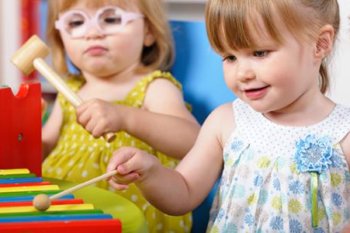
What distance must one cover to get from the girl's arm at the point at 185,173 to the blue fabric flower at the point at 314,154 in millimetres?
121

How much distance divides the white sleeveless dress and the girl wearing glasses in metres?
0.25

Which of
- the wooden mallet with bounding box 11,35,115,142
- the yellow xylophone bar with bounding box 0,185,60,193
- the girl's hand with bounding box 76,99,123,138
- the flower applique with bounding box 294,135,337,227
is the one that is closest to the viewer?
the yellow xylophone bar with bounding box 0,185,60,193

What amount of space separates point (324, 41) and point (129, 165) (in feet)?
1.03

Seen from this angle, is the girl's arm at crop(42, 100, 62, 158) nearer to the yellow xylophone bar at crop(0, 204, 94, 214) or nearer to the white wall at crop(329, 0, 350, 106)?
the white wall at crop(329, 0, 350, 106)

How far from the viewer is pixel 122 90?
4.76 ft

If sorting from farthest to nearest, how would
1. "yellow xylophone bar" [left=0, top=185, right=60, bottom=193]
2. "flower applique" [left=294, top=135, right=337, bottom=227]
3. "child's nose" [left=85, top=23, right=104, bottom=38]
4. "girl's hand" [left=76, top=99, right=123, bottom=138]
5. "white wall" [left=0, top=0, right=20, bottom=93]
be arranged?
"white wall" [left=0, top=0, right=20, bottom=93] → "child's nose" [left=85, top=23, right=104, bottom=38] → "girl's hand" [left=76, top=99, right=123, bottom=138] → "flower applique" [left=294, top=135, right=337, bottom=227] → "yellow xylophone bar" [left=0, top=185, right=60, bottom=193]

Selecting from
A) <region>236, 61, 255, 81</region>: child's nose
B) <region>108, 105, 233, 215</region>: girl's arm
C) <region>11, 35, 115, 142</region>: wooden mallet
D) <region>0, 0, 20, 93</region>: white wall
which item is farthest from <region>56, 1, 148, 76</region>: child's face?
<region>0, 0, 20, 93</region>: white wall

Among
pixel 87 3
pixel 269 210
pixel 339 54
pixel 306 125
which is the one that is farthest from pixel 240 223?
pixel 87 3

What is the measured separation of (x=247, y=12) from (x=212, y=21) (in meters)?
0.06

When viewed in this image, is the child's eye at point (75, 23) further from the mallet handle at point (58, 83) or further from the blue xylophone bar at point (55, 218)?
the blue xylophone bar at point (55, 218)

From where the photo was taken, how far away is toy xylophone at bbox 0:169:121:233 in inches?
30.3

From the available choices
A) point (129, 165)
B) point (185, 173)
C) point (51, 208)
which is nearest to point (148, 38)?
point (185, 173)

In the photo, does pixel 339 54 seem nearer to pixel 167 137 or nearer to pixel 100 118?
pixel 167 137

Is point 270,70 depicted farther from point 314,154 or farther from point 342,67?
point 342,67
